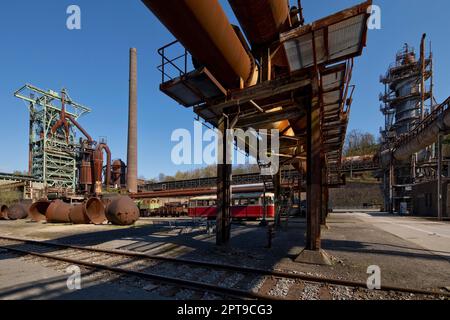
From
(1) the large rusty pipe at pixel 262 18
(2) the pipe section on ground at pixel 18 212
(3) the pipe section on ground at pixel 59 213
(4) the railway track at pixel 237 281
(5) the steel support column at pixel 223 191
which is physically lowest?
(2) the pipe section on ground at pixel 18 212

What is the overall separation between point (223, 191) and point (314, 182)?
3.46 m

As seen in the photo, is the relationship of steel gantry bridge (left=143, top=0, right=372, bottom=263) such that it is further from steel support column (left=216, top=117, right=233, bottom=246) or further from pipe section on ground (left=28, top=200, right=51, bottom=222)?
pipe section on ground (left=28, top=200, right=51, bottom=222)

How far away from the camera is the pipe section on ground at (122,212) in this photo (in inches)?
755

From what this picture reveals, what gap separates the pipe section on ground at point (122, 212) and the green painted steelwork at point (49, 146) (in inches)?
1448

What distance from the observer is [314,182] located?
7.57 m

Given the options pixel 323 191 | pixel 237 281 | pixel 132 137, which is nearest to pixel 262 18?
pixel 237 281

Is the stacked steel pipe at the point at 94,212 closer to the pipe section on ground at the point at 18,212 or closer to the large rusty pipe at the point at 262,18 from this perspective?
the pipe section on ground at the point at 18,212

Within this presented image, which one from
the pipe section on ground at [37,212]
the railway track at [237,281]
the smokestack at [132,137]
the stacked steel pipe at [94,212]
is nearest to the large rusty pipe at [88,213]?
the stacked steel pipe at [94,212]

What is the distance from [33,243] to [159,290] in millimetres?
9955

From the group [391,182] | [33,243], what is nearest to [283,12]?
[33,243]

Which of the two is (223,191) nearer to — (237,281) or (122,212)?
(237,281)

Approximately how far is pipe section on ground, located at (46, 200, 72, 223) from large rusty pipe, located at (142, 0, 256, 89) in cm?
2080

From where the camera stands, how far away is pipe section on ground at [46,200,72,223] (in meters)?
22.2

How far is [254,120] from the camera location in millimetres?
9773
